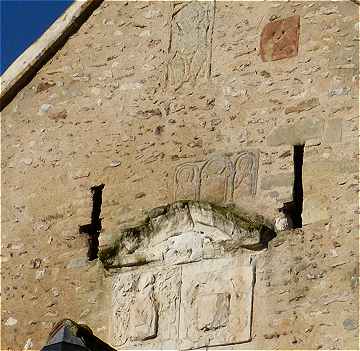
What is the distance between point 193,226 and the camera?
1021 centimetres

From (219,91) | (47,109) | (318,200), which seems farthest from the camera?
(47,109)

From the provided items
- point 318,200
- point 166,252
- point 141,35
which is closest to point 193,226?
point 166,252

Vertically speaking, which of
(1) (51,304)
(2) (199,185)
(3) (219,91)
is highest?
(3) (219,91)

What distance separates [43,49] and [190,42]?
3.71 ft

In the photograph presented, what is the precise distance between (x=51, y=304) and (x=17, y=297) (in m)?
0.30

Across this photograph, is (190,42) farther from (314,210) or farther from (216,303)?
(216,303)

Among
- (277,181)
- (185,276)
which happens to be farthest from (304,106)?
(185,276)

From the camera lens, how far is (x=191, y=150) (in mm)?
10477

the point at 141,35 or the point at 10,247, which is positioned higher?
the point at 141,35

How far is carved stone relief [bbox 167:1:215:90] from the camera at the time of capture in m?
10.8

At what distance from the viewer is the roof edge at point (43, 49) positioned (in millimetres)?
11320

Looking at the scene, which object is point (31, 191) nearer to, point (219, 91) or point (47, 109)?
point (47, 109)

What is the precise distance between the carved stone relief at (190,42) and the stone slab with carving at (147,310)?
137 centimetres

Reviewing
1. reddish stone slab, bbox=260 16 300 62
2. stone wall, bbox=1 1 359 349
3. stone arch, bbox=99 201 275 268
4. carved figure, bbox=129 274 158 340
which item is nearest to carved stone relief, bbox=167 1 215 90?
stone wall, bbox=1 1 359 349
